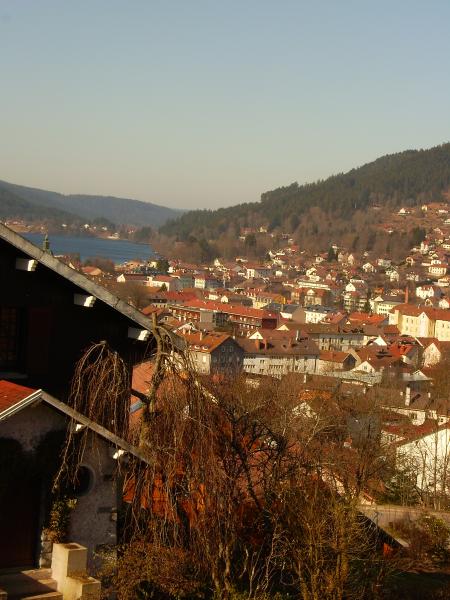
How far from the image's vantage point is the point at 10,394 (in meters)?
7.08

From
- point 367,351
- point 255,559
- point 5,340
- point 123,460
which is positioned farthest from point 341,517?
point 367,351

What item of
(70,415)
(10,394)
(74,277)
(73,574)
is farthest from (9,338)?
(73,574)

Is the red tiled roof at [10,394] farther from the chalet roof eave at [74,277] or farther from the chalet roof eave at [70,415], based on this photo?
the chalet roof eave at [74,277]

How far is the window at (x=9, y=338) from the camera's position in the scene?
8.18 meters

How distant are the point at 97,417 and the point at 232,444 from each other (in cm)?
120

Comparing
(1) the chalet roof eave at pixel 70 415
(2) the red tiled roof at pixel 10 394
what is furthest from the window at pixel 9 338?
(1) the chalet roof eave at pixel 70 415

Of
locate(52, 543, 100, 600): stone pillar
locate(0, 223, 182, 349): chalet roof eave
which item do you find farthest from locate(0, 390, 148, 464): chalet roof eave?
locate(0, 223, 182, 349): chalet roof eave

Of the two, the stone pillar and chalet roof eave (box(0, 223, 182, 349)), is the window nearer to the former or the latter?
chalet roof eave (box(0, 223, 182, 349))

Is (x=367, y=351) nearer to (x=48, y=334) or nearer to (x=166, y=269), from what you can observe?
(x=48, y=334)

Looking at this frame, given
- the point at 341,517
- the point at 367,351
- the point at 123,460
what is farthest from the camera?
the point at 367,351

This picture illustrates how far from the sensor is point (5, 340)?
26.9ft

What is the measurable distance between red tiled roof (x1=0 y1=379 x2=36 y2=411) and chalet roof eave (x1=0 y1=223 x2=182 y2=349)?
3.84ft

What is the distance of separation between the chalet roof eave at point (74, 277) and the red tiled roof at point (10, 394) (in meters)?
1.17

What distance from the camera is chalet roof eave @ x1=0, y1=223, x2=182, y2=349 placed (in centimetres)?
781
